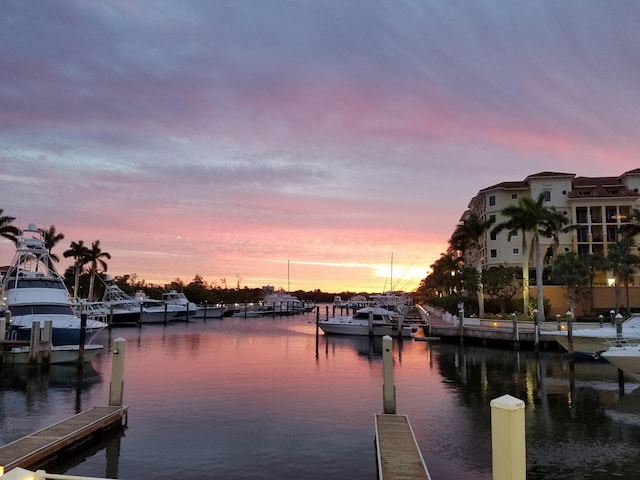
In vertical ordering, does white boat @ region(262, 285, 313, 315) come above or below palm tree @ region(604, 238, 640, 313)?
below

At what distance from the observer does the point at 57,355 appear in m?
31.4

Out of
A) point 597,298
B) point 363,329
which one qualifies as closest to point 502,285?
point 597,298

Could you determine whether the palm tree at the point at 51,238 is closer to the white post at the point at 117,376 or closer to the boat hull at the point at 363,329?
the boat hull at the point at 363,329

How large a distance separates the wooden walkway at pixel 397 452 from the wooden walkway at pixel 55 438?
8258 mm

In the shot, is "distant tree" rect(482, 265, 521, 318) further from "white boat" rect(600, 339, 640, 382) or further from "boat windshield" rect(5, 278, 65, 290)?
"boat windshield" rect(5, 278, 65, 290)

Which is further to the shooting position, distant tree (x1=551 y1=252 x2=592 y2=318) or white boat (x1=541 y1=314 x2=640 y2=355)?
distant tree (x1=551 y1=252 x2=592 y2=318)

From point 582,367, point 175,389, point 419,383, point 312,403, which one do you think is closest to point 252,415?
point 312,403

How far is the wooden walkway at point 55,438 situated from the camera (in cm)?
1226

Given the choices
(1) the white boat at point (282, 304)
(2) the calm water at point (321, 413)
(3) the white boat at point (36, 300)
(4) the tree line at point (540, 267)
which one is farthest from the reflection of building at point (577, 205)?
(1) the white boat at point (282, 304)

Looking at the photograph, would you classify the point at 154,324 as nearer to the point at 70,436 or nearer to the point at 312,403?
the point at 312,403

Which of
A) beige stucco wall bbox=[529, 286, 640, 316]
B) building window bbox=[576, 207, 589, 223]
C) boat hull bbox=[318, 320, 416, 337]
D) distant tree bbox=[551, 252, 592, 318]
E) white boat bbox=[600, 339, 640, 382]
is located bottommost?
boat hull bbox=[318, 320, 416, 337]

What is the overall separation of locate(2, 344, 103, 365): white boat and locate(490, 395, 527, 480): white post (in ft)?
99.8

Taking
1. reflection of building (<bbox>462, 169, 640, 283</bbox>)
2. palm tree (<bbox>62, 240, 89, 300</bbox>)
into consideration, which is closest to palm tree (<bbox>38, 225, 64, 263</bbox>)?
palm tree (<bbox>62, 240, 89, 300</bbox>)

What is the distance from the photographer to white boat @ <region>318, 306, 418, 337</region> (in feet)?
182
